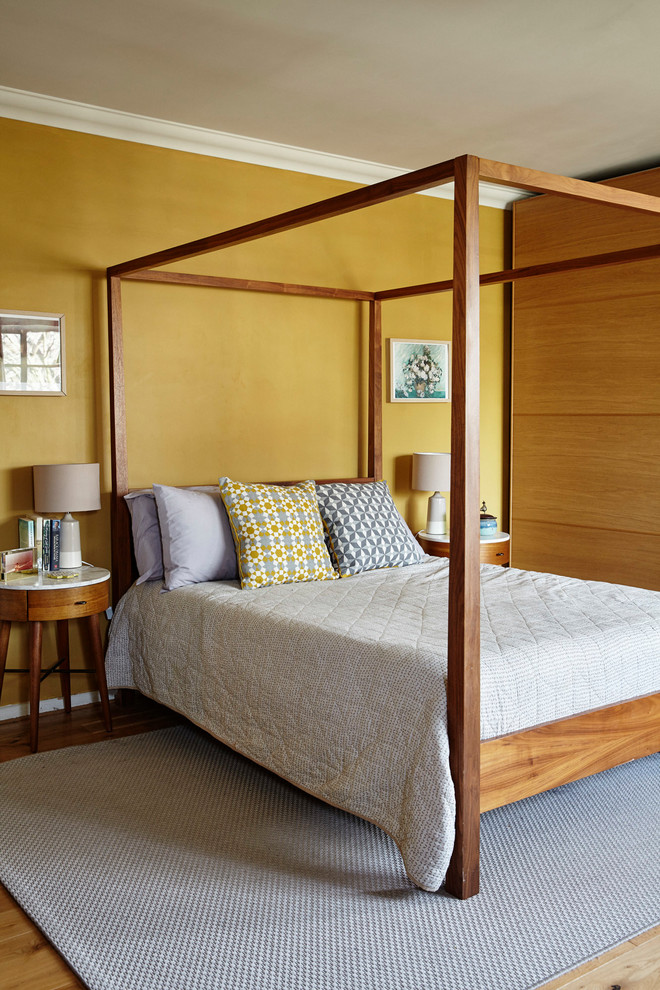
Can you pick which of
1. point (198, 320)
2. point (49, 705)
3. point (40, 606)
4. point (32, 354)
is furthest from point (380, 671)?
point (198, 320)

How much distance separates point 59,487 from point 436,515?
7.07ft

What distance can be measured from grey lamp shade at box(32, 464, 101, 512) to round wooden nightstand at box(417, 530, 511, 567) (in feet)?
6.35

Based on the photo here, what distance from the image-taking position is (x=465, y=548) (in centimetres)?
229

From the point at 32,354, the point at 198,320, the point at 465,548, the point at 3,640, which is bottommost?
the point at 3,640

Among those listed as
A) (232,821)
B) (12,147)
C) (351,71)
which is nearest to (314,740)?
(232,821)

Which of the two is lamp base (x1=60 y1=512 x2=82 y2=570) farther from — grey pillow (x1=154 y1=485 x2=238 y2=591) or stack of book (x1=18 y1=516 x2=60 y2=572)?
grey pillow (x1=154 y1=485 x2=238 y2=591)

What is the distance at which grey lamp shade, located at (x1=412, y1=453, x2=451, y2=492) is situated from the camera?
15.8 ft

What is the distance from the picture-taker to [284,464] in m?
4.58

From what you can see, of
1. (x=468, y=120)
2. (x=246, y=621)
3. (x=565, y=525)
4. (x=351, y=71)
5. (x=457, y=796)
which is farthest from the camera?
(x=565, y=525)

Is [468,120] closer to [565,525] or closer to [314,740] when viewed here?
[565,525]

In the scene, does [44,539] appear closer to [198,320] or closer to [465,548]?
[198,320]

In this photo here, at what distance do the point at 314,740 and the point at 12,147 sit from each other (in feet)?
9.14

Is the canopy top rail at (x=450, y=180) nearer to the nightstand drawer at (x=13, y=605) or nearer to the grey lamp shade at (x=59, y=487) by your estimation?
the grey lamp shade at (x=59, y=487)

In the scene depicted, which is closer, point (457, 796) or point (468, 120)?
point (457, 796)
